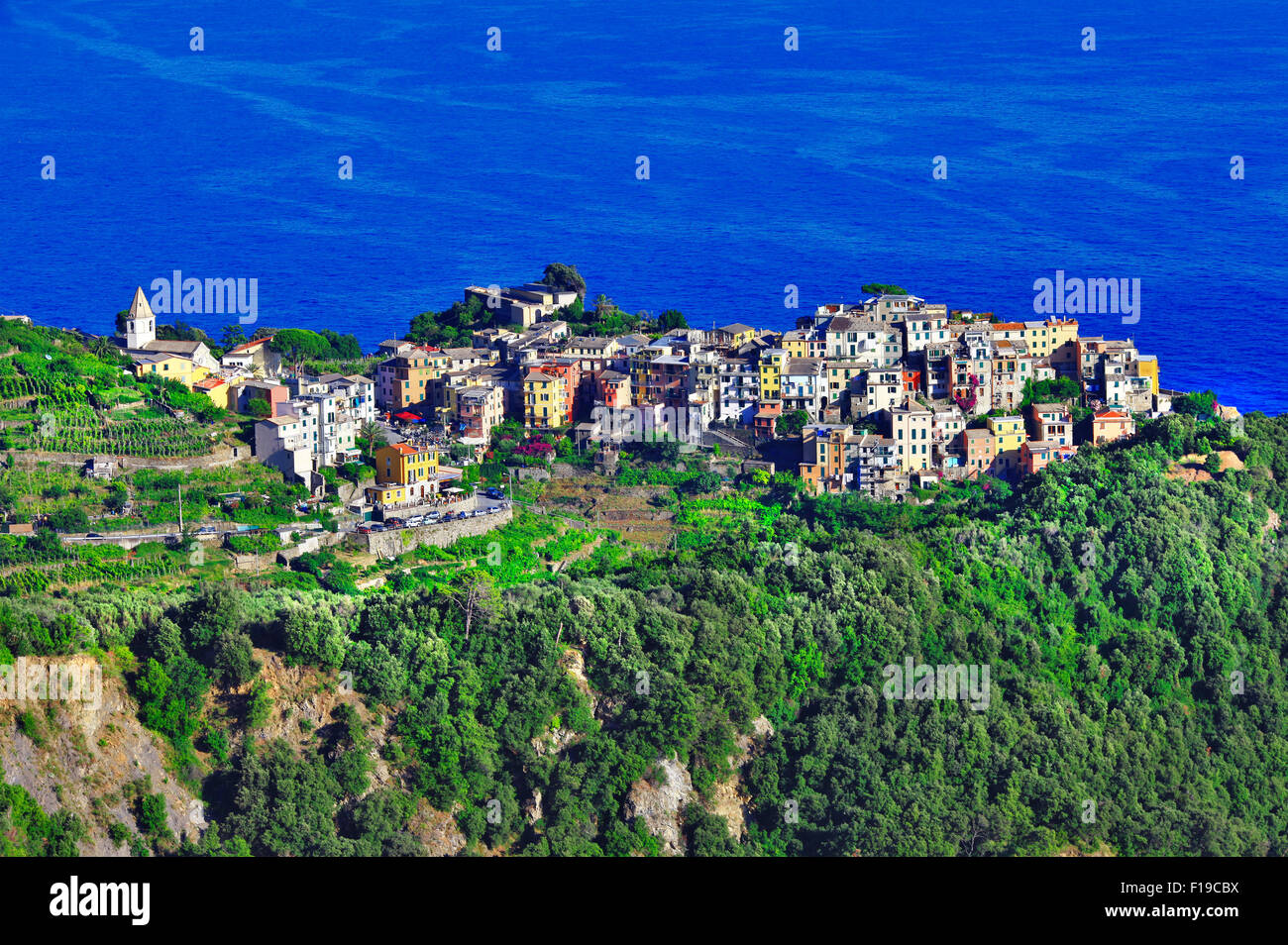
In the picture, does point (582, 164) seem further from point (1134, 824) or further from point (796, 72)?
point (1134, 824)

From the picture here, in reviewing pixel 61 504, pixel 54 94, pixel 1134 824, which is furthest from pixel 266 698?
pixel 54 94

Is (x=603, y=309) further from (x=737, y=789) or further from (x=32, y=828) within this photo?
(x=32, y=828)

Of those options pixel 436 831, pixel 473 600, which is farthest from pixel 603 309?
pixel 436 831

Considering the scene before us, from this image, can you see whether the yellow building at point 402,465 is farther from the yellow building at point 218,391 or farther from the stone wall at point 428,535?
the yellow building at point 218,391

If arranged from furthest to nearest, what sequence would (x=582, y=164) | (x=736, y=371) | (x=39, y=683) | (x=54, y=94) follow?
1. (x=54, y=94)
2. (x=582, y=164)
3. (x=736, y=371)
4. (x=39, y=683)

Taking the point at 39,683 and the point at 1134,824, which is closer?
the point at 39,683

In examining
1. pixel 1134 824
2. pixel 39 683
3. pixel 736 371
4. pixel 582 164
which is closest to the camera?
pixel 39 683
